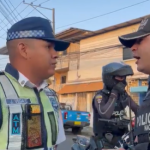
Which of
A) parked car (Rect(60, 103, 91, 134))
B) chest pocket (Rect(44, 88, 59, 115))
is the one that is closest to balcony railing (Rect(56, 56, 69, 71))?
parked car (Rect(60, 103, 91, 134))

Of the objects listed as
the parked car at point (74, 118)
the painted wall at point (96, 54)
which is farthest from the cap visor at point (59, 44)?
the painted wall at point (96, 54)

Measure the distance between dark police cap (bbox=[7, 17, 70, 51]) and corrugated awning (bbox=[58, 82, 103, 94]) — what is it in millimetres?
16984

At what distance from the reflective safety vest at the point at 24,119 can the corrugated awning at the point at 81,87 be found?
16998 mm

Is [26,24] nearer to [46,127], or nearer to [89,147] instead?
[46,127]

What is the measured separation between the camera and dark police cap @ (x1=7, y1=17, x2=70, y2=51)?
2023 mm

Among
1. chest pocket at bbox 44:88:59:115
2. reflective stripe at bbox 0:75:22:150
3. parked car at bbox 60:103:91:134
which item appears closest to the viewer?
reflective stripe at bbox 0:75:22:150

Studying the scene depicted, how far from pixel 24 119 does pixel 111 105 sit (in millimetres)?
1463

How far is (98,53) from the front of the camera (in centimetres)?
1978

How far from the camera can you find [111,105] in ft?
10.3

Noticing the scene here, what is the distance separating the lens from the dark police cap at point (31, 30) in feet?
6.64

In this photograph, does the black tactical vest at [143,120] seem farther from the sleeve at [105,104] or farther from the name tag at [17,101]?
the sleeve at [105,104]

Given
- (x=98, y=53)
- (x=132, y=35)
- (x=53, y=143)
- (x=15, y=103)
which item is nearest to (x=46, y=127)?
(x=53, y=143)

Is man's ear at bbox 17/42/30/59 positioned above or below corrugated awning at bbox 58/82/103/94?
above

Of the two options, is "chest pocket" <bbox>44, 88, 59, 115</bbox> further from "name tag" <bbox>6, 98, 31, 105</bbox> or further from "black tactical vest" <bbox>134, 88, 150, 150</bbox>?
"black tactical vest" <bbox>134, 88, 150, 150</bbox>
